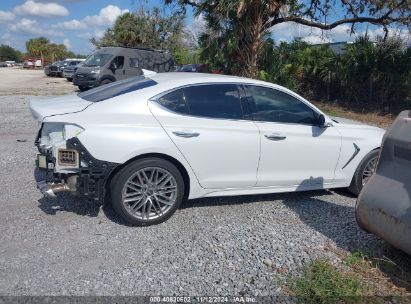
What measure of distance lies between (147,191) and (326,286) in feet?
6.48

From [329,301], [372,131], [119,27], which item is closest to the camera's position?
[329,301]

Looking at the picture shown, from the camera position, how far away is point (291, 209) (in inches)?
199

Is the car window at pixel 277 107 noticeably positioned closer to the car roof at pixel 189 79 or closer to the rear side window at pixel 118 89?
the car roof at pixel 189 79

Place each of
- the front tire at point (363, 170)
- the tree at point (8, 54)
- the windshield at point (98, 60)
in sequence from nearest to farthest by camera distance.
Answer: the front tire at point (363, 170), the windshield at point (98, 60), the tree at point (8, 54)

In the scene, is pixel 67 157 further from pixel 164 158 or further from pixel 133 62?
pixel 133 62

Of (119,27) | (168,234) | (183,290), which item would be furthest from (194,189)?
(119,27)

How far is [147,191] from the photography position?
14.1ft

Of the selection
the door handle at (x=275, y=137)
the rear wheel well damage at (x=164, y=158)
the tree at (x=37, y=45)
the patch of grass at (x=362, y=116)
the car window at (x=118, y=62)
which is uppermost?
the tree at (x=37, y=45)

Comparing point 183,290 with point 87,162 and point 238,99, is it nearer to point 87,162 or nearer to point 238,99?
point 87,162

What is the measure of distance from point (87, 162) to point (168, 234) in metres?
1.09

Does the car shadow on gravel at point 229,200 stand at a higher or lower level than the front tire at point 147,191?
lower

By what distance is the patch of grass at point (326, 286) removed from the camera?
318cm

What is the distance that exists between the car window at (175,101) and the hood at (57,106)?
788mm

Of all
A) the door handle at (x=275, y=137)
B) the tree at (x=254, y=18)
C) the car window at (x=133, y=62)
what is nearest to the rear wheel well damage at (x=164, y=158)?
the door handle at (x=275, y=137)
